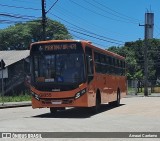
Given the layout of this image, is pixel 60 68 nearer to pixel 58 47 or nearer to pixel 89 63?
pixel 58 47

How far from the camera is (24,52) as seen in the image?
2301 inches

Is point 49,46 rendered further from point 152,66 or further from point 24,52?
point 152,66

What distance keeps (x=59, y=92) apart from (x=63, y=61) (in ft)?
4.41

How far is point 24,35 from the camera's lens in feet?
304

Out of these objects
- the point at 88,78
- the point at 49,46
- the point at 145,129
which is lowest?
the point at 145,129

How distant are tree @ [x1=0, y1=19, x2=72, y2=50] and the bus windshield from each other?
234 ft

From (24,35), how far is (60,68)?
73.7 meters

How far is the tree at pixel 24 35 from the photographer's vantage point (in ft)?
304

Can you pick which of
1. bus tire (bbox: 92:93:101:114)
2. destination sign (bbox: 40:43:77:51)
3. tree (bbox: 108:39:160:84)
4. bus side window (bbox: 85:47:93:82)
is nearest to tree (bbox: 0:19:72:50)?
tree (bbox: 108:39:160:84)

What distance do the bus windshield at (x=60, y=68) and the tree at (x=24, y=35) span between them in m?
71.3

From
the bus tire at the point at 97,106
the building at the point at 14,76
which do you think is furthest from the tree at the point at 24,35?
the bus tire at the point at 97,106

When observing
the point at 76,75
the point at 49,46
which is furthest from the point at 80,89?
Answer: the point at 49,46

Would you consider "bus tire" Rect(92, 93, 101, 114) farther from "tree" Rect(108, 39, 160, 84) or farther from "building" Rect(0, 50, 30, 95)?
"tree" Rect(108, 39, 160, 84)

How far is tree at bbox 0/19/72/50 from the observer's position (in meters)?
92.7
